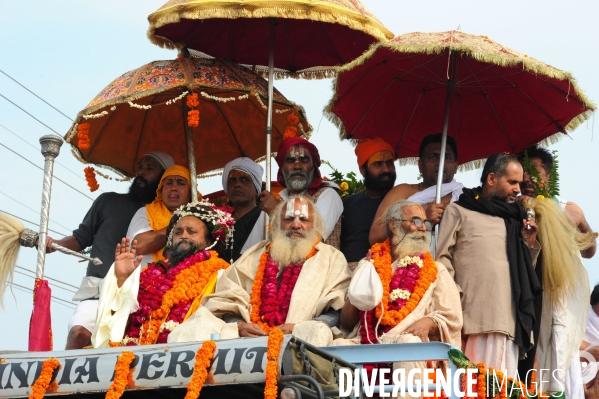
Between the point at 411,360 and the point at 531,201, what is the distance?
96.8 inches

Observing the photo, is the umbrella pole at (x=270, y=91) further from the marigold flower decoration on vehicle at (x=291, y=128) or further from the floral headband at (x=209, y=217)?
the floral headband at (x=209, y=217)

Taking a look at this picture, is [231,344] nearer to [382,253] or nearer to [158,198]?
[382,253]

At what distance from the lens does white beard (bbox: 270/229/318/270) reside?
348 inches

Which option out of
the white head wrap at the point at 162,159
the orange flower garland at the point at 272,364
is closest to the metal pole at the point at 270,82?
the white head wrap at the point at 162,159

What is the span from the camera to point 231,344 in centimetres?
691

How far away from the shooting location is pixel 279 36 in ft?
35.3

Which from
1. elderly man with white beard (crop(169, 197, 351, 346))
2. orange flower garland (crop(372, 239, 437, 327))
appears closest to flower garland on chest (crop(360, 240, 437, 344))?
orange flower garland (crop(372, 239, 437, 327))

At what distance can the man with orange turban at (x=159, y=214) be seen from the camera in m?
9.84

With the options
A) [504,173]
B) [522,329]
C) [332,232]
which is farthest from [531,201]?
[332,232]

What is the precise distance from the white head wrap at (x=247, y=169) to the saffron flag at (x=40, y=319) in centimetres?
243

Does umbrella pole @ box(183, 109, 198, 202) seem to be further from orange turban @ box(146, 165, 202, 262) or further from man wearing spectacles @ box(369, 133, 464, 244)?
man wearing spectacles @ box(369, 133, 464, 244)

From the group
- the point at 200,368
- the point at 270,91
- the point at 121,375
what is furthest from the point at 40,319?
the point at 270,91

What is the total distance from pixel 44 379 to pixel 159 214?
10.3 feet

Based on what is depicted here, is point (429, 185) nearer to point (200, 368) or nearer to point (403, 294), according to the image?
point (403, 294)
